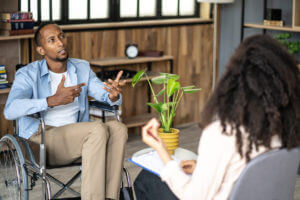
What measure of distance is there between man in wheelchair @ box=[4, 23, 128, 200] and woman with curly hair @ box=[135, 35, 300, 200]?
1.04m

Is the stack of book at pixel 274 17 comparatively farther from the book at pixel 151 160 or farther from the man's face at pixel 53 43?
the book at pixel 151 160

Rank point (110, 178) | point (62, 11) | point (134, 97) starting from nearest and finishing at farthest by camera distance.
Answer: point (110, 178) → point (62, 11) → point (134, 97)

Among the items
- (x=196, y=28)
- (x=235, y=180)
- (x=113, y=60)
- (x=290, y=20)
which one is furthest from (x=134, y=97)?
(x=235, y=180)

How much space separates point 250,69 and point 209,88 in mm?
4040

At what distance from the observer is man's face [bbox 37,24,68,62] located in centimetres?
311

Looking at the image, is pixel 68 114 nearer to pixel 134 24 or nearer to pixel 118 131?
pixel 118 131

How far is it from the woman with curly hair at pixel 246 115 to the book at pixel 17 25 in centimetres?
253

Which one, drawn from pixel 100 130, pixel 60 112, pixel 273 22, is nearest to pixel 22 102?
pixel 60 112

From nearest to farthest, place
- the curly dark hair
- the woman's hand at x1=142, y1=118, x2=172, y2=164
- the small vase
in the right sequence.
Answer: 1. the curly dark hair
2. the woman's hand at x1=142, y1=118, x2=172, y2=164
3. the small vase

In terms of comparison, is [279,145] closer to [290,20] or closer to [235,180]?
[235,180]

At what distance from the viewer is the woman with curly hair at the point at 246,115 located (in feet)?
5.35

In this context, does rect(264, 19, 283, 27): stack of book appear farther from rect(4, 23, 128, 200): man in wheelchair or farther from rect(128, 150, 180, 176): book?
rect(128, 150, 180, 176): book

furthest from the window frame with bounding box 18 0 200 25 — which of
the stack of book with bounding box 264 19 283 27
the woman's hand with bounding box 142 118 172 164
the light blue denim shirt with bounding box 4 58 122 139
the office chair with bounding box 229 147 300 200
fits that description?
the office chair with bounding box 229 147 300 200

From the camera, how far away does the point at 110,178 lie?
280 cm
